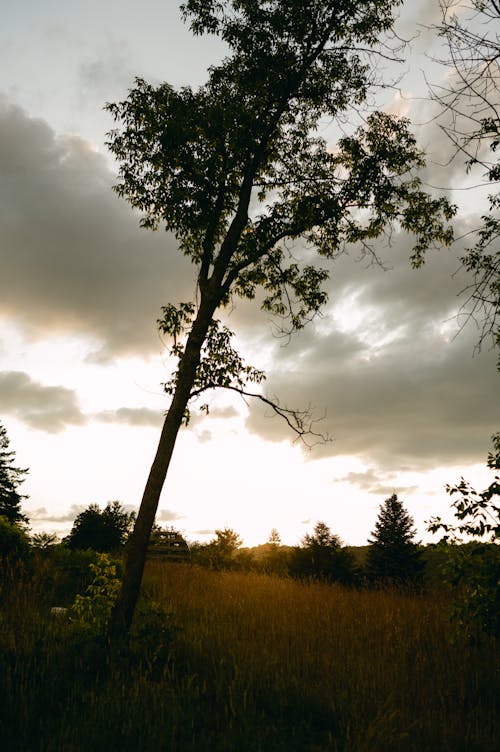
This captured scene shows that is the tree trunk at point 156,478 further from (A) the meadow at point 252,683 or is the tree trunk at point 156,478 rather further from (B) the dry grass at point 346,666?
(B) the dry grass at point 346,666

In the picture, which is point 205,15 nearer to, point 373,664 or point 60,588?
point 373,664

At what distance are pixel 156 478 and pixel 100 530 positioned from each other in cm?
2086

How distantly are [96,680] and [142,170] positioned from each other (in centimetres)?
747

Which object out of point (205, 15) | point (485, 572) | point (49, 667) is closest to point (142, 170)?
point (205, 15)

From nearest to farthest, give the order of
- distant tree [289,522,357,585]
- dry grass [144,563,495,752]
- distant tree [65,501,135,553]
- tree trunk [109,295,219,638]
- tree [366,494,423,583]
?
dry grass [144,563,495,752]
tree trunk [109,295,219,638]
distant tree [289,522,357,585]
distant tree [65,501,135,553]
tree [366,494,423,583]

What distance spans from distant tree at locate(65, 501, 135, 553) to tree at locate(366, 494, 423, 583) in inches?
648

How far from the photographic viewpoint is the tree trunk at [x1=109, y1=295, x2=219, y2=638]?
620cm

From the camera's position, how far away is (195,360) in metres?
7.24

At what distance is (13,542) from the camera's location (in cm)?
973

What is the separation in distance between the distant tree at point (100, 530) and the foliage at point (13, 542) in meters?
11.0

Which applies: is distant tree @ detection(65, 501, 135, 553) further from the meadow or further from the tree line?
the meadow

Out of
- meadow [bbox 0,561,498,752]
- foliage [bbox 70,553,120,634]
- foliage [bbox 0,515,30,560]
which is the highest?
foliage [bbox 0,515,30,560]

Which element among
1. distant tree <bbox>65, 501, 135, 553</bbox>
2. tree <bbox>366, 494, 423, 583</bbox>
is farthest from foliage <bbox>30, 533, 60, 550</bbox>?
tree <bbox>366, 494, 423, 583</bbox>

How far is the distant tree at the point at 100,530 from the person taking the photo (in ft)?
76.6
